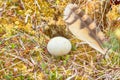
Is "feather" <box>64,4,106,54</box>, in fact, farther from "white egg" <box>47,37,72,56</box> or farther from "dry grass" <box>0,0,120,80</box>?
"white egg" <box>47,37,72,56</box>

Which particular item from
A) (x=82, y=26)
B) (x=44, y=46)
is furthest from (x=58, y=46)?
(x=82, y=26)

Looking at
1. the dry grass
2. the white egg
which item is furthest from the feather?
the white egg

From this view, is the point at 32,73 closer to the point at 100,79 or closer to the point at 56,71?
the point at 56,71

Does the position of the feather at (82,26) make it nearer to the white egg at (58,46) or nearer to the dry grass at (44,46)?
the dry grass at (44,46)

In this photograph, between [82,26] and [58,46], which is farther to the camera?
[82,26]

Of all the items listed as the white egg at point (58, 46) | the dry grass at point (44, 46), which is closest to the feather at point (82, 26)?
the dry grass at point (44, 46)

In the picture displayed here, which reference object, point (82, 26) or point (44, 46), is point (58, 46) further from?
point (82, 26)

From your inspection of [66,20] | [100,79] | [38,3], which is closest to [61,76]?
[100,79]
